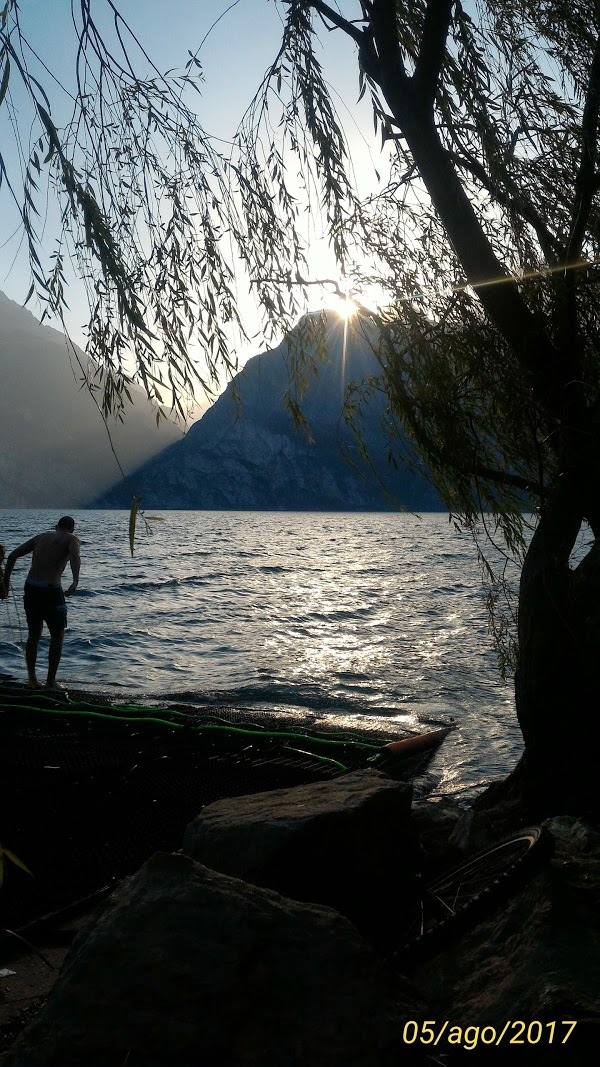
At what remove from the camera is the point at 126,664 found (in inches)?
557

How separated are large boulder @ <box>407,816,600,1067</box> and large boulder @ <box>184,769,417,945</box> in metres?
0.62

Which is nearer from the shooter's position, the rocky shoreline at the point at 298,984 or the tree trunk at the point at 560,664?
the rocky shoreline at the point at 298,984

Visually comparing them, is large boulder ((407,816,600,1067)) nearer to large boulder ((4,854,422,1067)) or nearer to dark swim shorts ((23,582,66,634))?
large boulder ((4,854,422,1067))

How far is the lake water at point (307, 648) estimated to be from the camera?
1048cm

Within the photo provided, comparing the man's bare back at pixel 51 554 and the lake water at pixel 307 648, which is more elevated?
the man's bare back at pixel 51 554

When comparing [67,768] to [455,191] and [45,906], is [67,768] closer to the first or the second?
[45,906]

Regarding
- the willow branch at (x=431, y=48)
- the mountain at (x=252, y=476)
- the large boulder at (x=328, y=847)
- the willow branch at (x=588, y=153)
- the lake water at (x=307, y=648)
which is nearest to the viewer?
the large boulder at (x=328, y=847)

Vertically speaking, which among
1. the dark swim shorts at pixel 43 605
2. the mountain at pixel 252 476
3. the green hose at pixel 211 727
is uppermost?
the mountain at pixel 252 476

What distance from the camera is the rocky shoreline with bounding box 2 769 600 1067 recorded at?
1.70 meters

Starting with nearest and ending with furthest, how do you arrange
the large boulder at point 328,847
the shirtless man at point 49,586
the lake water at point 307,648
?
the large boulder at point 328,847 → the shirtless man at point 49,586 → the lake water at point 307,648

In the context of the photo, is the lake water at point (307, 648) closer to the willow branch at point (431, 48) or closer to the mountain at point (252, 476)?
the willow branch at point (431, 48)

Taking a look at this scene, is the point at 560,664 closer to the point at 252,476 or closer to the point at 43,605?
the point at 43,605

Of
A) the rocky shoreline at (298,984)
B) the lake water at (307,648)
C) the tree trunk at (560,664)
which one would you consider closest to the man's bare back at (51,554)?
the lake water at (307,648)

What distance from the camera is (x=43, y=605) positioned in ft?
33.5
